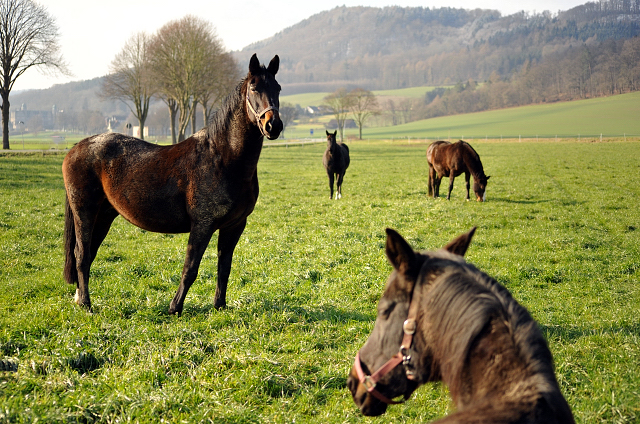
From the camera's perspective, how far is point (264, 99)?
5020mm

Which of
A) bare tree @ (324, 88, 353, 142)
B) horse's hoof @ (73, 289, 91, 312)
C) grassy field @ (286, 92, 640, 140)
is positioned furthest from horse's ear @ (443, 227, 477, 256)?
bare tree @ (324, 88, 353, 142)

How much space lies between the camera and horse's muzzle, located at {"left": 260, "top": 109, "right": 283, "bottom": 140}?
193 inches

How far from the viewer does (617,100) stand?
9606 cm

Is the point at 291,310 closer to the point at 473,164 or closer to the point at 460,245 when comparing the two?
the point at 460,245

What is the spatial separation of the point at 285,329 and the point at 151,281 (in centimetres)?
315

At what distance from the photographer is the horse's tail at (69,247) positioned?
6.30m

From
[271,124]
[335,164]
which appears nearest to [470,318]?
[271,124]

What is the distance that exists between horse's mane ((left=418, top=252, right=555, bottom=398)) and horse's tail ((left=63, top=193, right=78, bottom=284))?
19.3 feet

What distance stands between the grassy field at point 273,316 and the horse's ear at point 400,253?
6.72ft

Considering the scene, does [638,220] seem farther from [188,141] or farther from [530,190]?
[188,141]

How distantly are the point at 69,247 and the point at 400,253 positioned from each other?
5.84m

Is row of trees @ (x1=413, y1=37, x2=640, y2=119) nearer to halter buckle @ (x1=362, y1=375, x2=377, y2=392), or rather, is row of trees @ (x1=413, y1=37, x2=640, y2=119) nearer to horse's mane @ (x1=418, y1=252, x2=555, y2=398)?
horse's mane @ (x1=418, y1=252, x2=555, y2=398)

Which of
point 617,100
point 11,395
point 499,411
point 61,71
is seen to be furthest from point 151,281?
point 617,100

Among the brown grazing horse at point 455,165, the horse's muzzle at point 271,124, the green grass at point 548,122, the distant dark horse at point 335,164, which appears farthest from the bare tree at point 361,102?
the horse's muzzle at point 271,124
